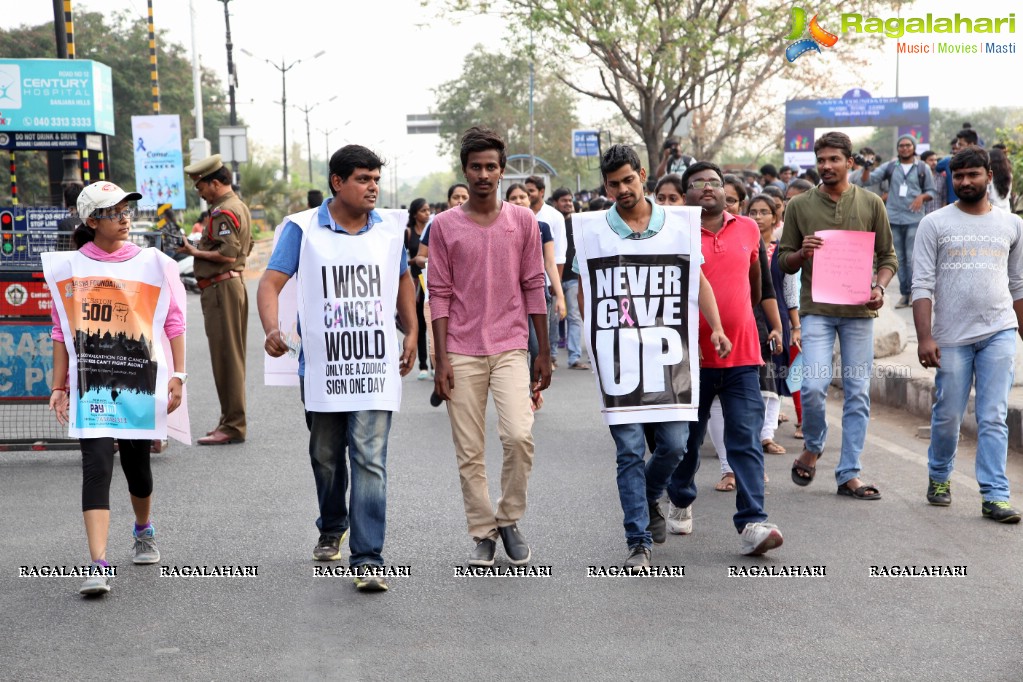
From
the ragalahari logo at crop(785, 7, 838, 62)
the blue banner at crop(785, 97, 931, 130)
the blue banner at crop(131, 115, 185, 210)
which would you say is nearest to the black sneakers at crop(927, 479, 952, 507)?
the ragalahari logo at crop(785, 7, 838, 62)

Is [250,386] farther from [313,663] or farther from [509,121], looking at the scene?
[509,121]

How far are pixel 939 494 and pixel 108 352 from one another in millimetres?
4481

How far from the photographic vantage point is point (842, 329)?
7.22m

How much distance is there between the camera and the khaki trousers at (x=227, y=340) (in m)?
9.11

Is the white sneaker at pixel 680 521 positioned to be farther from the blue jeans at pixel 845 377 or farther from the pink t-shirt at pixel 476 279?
the pink t-shirt at pixel 476 279

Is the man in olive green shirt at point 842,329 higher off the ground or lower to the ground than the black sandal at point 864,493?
higher

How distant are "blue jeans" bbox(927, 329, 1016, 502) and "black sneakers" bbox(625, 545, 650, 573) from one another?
2.11m

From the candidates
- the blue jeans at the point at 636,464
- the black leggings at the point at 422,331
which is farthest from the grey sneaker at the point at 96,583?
the black leggings at the point at 422,331

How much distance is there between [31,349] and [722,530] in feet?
16.9

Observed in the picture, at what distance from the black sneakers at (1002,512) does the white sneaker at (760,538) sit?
143 cm

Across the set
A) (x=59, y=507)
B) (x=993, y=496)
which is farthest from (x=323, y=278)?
(x=993, y=496)

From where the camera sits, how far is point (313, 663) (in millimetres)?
4422

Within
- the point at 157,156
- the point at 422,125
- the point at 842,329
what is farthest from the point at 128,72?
the point at 842,329

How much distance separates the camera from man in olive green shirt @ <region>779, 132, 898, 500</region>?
711 cm
